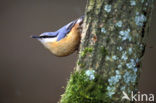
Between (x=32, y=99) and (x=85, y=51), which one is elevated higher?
(x=85, y=51)

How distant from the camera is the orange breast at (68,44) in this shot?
86.8 inches

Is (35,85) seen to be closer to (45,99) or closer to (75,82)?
(45,99)

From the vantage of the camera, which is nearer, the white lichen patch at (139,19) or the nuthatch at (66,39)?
the white lichen patch at (139,19)

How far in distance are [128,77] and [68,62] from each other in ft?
9.11

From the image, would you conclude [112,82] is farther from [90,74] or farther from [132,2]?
[132,2]

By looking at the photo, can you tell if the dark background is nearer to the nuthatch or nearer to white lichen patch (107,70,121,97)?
the nuthatch

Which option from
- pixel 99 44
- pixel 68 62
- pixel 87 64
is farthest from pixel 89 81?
pixel 68 62

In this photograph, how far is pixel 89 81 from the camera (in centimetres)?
191

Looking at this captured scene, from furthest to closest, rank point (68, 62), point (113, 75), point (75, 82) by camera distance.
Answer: point (68, 62) < point (75, 82) < point (113, 75)

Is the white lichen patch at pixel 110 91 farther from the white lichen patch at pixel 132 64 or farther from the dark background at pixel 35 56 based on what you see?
the dark background at pixel 35 56

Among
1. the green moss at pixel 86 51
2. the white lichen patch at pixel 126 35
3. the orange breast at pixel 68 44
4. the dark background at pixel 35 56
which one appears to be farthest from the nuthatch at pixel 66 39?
the dark background at pixel 35 56

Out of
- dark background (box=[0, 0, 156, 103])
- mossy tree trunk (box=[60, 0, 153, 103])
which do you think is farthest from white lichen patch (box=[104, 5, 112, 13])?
dark background (box=[0, 0, 156, 103])

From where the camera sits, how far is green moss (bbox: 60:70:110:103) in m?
1.88

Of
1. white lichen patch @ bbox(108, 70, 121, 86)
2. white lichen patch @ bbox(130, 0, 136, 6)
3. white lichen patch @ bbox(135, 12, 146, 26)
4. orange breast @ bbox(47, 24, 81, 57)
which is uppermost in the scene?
white lichen patch @ bbox(130, 0, 136, 6)
